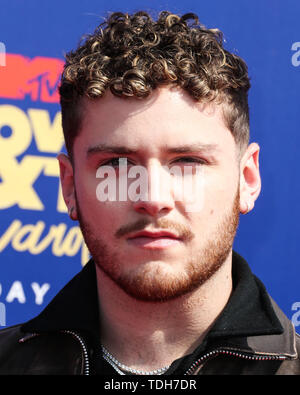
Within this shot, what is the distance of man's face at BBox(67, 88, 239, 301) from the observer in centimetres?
203

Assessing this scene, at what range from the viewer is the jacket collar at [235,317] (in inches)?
81.2

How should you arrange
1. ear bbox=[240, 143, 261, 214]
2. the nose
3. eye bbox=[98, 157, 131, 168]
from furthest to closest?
ear bbox=[240, 143, 261, 214], eye bbox=[98, 157, 131, 168], the nose

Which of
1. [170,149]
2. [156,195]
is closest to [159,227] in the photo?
[156,195]

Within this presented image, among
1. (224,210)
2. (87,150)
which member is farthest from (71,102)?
(224,210)

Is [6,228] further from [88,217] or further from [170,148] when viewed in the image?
[170,148]

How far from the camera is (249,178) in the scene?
2396mm

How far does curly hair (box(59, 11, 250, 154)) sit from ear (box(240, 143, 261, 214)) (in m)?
0.07

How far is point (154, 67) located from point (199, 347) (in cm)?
121

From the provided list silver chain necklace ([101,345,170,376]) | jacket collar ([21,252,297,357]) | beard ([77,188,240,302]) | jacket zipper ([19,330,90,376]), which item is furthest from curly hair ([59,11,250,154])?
A: silver chain necklace ([101,345,170,376])

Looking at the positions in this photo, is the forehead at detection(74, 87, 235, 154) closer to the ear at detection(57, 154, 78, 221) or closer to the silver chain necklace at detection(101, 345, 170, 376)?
the ear at detection(57, 154, 78, 221)

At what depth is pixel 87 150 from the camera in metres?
2.20

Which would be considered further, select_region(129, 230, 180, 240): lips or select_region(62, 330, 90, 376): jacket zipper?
select_region(62, 330, 90, 376): jacket zipper

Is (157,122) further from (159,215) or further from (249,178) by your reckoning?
(249,178)

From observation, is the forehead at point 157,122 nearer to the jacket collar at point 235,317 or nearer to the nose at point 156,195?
the nose at point 156,195
